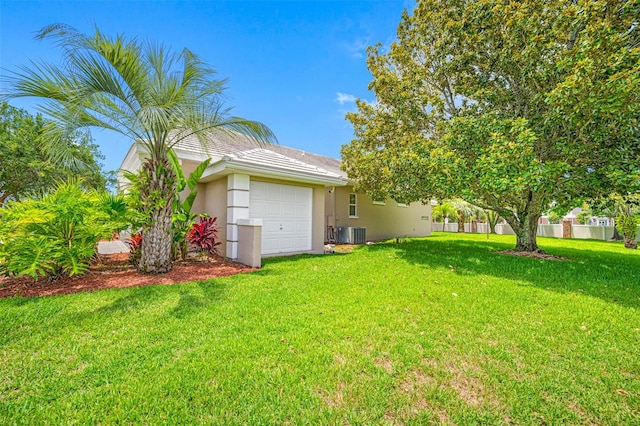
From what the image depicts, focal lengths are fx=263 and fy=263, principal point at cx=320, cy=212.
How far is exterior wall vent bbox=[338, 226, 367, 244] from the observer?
1401 centimetres

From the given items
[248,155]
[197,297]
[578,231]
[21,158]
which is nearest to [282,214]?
[248,155]

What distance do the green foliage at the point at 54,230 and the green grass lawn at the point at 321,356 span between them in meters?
0.98

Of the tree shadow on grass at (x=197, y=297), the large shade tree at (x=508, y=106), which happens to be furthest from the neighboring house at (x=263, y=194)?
the tree shadow on grass at (x=197, y=297)

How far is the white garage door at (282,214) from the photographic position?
923cm

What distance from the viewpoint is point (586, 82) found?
5680mm

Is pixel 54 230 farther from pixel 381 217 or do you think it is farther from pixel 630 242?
pixel 630 242

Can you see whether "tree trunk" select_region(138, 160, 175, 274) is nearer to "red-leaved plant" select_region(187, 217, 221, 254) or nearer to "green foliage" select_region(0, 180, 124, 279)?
"green foliage" select_region(0, 180, 124, 279)

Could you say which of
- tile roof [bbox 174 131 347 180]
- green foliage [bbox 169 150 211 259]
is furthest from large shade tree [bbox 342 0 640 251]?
green foliage [bbox 169 150 211 259]

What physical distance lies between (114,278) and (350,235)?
1012 centimetres

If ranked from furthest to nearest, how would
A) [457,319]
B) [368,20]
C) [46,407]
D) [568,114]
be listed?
[368,20] → [568,114] → [457,319] → [46,407]

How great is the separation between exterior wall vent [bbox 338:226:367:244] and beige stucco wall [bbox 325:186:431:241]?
52 cm

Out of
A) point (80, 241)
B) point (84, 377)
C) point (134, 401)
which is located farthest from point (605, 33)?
point (80, 241)

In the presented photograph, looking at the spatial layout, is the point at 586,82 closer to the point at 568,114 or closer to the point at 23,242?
the point at 568,114

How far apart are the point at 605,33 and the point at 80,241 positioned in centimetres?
1247
